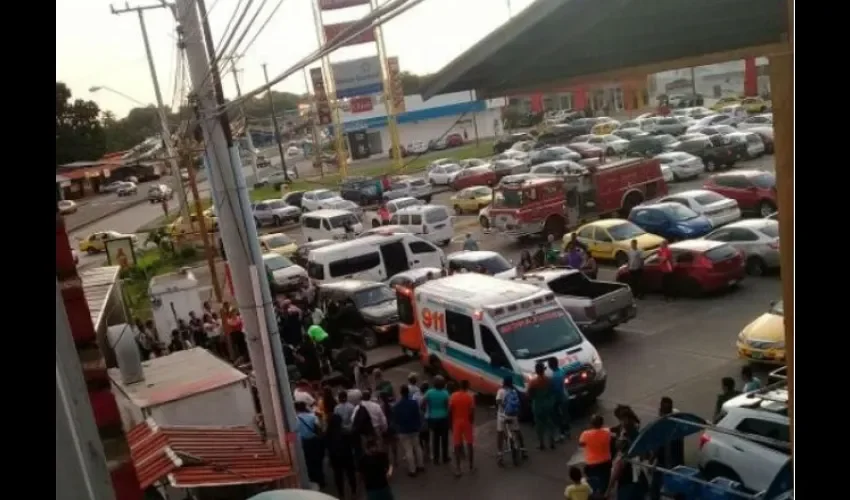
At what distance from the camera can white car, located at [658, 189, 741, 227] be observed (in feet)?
75.2

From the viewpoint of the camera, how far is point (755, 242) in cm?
1825

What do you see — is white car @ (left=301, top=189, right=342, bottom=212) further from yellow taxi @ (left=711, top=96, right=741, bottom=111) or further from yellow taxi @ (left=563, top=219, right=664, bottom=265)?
yellow taxi @ (left=711, top=96, right=741, bottom=111)

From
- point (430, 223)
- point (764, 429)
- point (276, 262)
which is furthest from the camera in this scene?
point (430, 223)

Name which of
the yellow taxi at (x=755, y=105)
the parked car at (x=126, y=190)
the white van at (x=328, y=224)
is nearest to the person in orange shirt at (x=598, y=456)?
the white van at (x=328, y=224)

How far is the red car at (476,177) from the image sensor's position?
136 ft

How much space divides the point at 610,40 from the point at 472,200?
31.2 metres

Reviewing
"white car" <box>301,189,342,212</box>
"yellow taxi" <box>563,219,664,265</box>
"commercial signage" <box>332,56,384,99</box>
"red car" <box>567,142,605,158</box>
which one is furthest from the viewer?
"commercial signage" <box>332,56,384,99</box>

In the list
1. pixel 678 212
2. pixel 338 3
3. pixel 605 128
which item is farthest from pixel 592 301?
pixel 605 128

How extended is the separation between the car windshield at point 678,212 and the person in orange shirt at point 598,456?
553 inches

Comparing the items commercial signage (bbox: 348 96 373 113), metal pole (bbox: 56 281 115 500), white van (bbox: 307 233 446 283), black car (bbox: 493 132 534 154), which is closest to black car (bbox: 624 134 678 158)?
black car (bbox: 493 132 534 154)

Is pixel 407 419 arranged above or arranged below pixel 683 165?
above

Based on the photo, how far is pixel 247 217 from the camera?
1006 cm

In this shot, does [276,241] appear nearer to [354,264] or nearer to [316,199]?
[354,264]

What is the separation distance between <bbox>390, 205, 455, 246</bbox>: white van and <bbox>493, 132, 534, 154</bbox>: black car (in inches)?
1155
